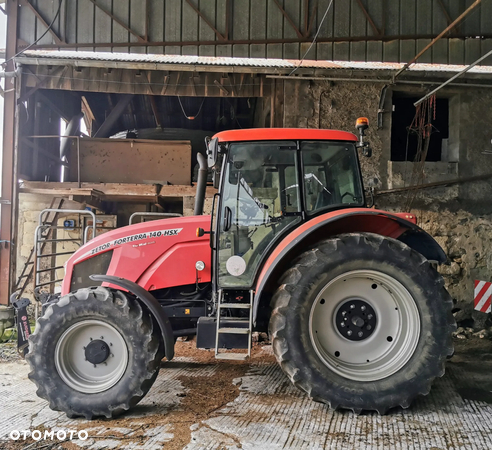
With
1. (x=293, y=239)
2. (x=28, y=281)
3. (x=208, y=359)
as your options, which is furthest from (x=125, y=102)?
(x=293, y=239)

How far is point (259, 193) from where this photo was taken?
325cm

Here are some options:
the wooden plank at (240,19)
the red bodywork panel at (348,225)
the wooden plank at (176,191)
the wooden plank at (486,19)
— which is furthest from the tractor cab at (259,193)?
the wooden plank at (486,19)

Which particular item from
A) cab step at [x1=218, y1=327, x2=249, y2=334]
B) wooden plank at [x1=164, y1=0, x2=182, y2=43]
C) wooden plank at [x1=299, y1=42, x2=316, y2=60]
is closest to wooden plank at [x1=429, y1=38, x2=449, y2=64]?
wooden plank at [x1=299, y1=42, x2=316, y2=60]

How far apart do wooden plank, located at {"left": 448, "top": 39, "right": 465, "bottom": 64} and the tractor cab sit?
16.8 feet

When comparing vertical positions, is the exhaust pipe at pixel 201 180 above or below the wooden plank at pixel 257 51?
below

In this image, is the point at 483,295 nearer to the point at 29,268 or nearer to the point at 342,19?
the point at 342,19

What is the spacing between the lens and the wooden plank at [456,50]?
6.84 m

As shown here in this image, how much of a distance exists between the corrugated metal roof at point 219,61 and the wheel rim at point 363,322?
16.0 feet

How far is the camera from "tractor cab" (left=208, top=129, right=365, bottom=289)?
3236 millimetres

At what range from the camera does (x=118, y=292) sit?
3.02m

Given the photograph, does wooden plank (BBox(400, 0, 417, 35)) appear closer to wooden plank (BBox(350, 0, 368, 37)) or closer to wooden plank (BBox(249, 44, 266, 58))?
wooden plank (BBox(350, 0, 368, 37))

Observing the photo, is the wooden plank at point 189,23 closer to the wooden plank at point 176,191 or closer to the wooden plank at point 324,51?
the wooden plank at point 324,51

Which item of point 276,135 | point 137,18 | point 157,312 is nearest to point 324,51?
point 137,18

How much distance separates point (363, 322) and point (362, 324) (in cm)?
2
